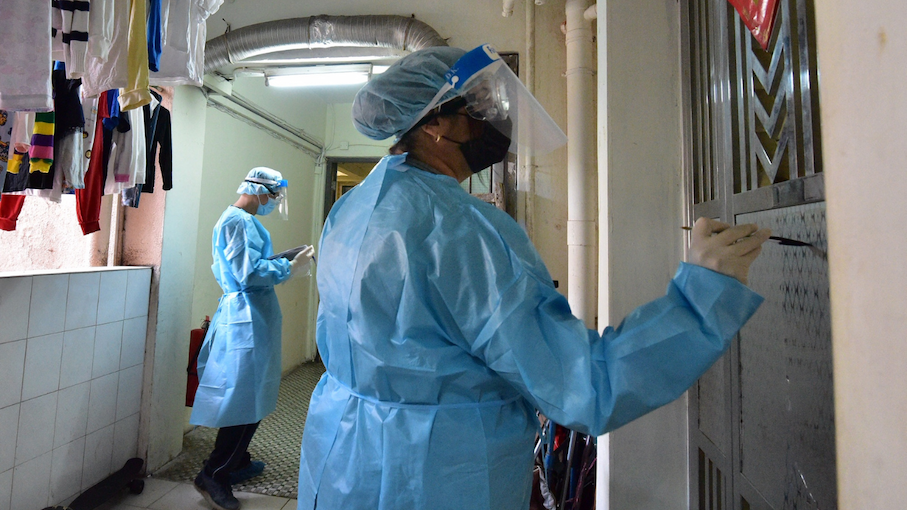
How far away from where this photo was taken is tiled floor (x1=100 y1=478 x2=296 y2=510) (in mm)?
2412

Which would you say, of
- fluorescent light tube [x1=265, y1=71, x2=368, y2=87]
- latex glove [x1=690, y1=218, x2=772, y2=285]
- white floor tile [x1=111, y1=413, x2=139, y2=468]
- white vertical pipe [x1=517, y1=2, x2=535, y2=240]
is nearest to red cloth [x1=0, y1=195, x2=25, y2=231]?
white floor tile [x1=111, y1=413, x2=139, y2=468]

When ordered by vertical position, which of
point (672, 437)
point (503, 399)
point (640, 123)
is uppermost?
point (640, 123)

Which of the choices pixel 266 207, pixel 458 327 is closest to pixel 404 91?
pixel 458 327

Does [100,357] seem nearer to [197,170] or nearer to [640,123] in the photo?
[197,170]

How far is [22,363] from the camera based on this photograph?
6.56 feet

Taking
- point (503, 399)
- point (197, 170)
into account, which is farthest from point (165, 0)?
point (503, 399)

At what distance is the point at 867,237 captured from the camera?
28 cm

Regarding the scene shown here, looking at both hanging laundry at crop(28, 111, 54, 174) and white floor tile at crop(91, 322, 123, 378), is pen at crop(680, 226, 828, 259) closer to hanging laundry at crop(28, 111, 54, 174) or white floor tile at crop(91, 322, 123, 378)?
hanging laundry at crop(28, 111, 54, 174)

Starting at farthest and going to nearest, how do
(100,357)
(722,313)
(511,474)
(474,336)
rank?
(100,357) < (511,474) < (474,336) < (722,313)

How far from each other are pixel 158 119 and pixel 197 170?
51cm

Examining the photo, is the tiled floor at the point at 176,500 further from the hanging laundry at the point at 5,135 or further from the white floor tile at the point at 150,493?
the hanging laundry at the point at 5,135

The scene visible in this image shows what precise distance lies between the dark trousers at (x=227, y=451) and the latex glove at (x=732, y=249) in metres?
2.62

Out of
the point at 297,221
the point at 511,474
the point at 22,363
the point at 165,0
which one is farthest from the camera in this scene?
the point at 297,221

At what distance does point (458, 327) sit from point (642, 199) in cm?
85
